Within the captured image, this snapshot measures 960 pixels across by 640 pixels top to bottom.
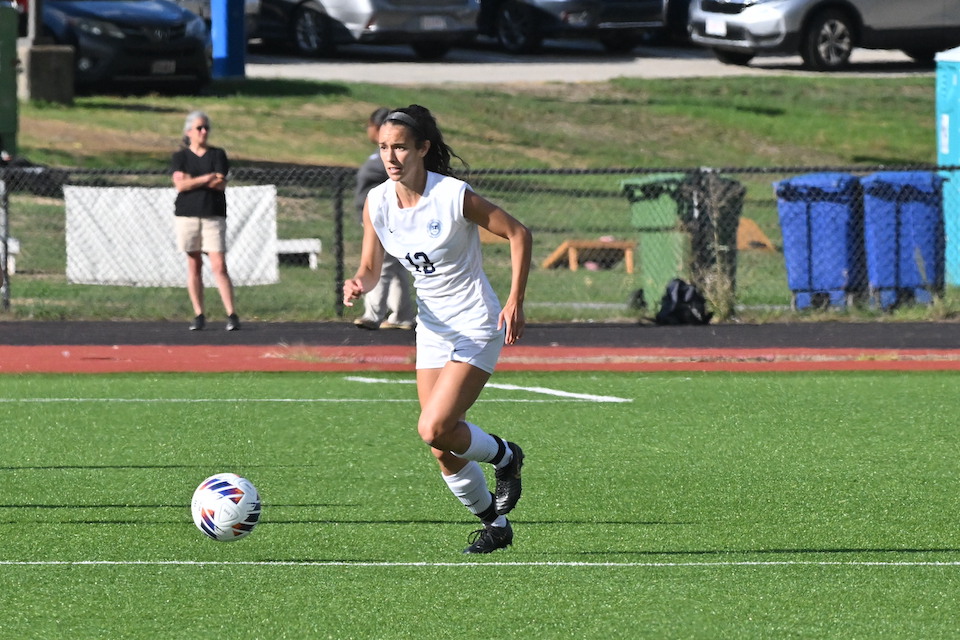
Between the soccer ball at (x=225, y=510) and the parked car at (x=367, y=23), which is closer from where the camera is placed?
the soccer ball at (x=225, y=510)

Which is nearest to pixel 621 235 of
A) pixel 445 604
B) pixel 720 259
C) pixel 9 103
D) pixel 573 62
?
pixel 720 259

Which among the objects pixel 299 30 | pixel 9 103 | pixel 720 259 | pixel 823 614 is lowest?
pixel 823 614

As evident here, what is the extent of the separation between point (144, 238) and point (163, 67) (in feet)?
28.6

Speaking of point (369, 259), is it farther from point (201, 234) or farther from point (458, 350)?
point (201, 234)

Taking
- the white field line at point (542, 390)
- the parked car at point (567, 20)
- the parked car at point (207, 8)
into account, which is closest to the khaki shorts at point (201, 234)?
the white field line at point (542, 390)

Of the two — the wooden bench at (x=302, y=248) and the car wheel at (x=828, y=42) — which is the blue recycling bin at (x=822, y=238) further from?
the car wheel at (x=828, y=42)

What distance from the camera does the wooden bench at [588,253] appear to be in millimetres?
18484

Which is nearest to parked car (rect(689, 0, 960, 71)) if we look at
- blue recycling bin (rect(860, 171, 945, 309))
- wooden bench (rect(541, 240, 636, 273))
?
wooden bench (rect(541, 240, 636, 273))

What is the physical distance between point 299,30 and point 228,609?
24077 mm

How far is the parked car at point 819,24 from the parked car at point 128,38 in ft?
27.3

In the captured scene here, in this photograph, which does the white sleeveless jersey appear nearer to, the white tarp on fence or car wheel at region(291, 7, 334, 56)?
the white tarp on fence

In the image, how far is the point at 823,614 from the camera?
6.39 meters

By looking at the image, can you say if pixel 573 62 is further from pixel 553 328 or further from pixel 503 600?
pixel 503 600

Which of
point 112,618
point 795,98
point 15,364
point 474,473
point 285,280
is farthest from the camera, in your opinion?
point 795,98
